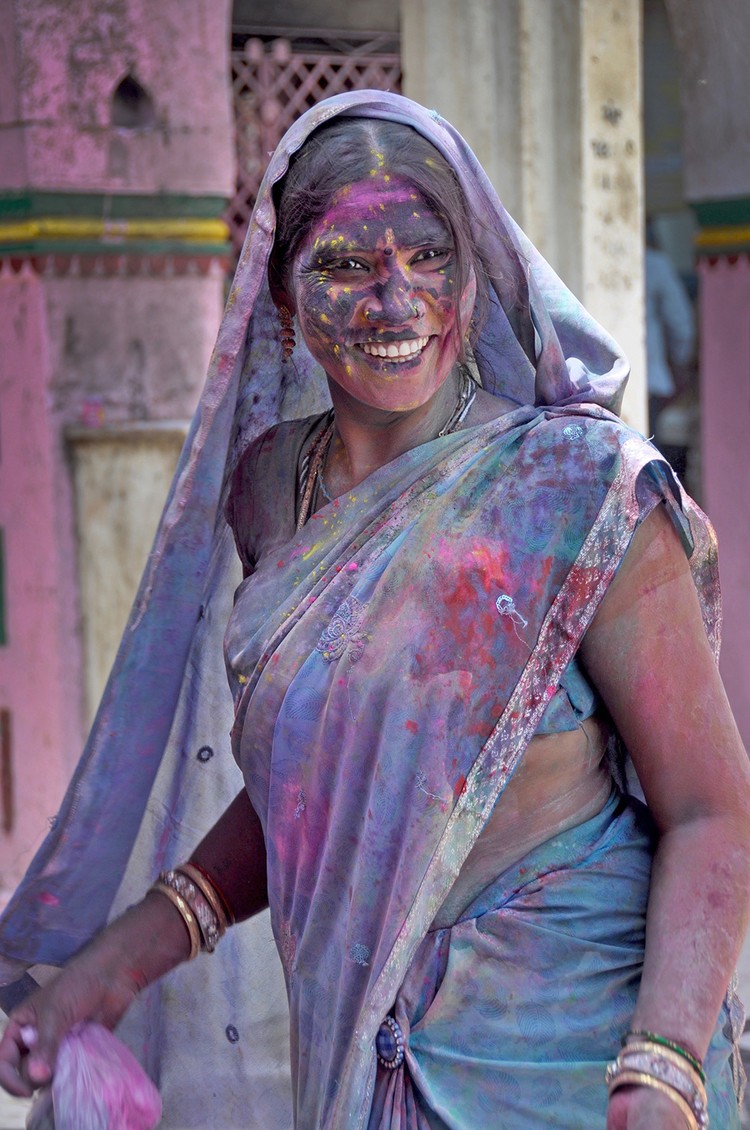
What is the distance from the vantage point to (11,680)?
4.46 metres

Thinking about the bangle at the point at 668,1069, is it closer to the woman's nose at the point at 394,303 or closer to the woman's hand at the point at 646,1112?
the woman's hand at the point at 646,1112

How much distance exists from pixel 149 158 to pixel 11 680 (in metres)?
1.71

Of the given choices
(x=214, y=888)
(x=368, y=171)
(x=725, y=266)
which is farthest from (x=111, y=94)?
(x=214, y=888)

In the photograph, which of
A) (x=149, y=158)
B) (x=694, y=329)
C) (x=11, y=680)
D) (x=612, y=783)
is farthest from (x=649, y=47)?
(x=612, y=783)

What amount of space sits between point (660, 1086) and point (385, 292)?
90 cm

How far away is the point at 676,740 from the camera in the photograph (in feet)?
4.79

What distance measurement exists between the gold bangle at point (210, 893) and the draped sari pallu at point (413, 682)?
23 centimetres

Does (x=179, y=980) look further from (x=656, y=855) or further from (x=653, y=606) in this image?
(x=653, y=606)

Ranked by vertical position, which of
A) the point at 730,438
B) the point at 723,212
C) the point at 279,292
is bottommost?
the point at 730,438

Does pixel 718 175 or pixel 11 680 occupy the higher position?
pixel 718 175

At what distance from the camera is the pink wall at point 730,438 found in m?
5.10

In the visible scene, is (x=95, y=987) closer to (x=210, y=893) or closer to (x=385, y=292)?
(x=210, y=893)

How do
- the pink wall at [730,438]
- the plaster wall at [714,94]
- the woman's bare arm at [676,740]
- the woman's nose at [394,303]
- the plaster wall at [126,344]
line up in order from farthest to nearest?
the pink wall at [730,438], the plaster wall at [714,94], the plaster wall at [126,344], the woman's nose at [394,303], the woman's bare arm at [676,740]

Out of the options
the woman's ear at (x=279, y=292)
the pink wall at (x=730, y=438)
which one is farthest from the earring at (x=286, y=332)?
the pink wall at (x=730, y=438)
